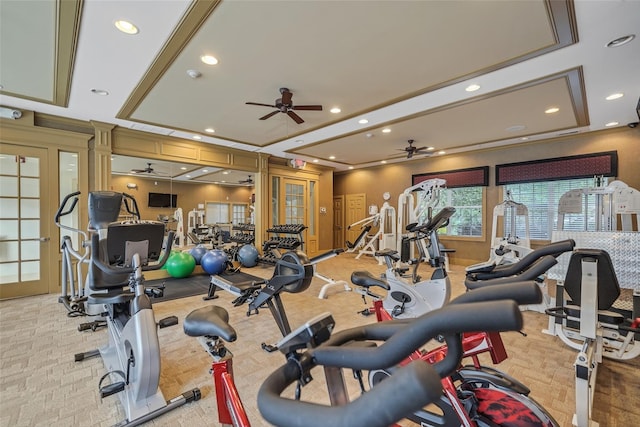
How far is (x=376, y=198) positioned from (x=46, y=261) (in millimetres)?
7943

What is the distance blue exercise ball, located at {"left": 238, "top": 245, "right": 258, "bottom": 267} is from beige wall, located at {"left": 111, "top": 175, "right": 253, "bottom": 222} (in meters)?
1.37

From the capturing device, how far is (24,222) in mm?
4469

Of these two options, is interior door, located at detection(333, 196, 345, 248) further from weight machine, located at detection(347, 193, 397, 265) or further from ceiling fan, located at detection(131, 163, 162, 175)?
ceiling fan, located at detection(131, 163, 162, 175)

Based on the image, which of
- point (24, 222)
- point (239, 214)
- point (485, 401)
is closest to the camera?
point (485, 401)

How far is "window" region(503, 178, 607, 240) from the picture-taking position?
5.78 meters

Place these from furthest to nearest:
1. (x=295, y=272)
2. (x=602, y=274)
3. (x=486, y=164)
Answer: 1. (x=486, y=164)
2. (x=295, y=272)
3. (x=602, y=274)

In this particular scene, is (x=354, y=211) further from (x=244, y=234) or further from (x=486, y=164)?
(x=486, y=164)

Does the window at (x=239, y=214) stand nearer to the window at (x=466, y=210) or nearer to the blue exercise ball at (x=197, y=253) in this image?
the blue exercise ball at (x=197, y=253)

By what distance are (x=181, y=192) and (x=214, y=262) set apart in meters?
1.91

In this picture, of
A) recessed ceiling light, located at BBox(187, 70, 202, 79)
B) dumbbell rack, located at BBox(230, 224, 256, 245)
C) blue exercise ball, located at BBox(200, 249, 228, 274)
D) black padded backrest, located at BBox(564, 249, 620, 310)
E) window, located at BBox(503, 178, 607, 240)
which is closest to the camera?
black padded backrest, located at BBox(564, 249, 620, 310)

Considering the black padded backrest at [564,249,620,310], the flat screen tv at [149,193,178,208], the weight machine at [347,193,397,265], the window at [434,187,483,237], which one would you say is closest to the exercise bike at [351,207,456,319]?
the black padded backrest at [564,249,620,310]

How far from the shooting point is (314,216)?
8.88 metres

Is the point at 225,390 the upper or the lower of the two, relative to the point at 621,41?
lower

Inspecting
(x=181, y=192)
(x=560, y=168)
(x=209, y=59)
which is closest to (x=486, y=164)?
(x=560, y=168)
